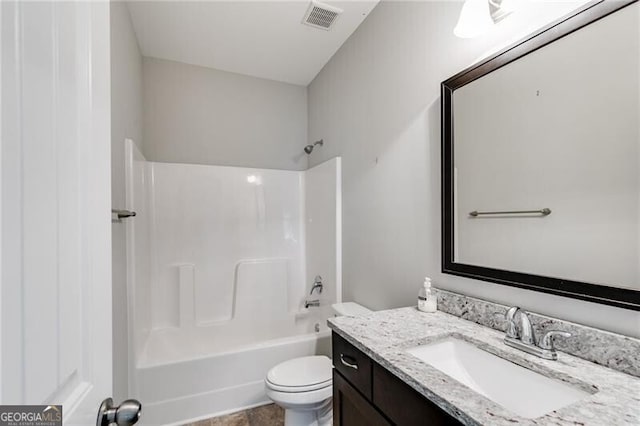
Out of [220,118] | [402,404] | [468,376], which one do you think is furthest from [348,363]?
[220,118]

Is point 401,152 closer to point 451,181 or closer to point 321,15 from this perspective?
point 451,181

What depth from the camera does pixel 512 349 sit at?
90cm

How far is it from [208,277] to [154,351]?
0.66 m

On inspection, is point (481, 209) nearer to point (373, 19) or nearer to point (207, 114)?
point (373, 19)

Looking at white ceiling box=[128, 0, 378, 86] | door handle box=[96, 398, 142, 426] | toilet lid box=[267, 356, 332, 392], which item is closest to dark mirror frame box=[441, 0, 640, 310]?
toilet lid box=[267, 356, 332, 392]

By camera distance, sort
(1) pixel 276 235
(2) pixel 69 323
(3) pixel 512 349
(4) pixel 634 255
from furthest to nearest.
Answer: (1) pixel 276 235, (3) pixel 512 349, (4) pixel 634 255, (2) pixel 69 323

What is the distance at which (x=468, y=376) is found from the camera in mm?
952

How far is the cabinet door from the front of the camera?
3.05 feet

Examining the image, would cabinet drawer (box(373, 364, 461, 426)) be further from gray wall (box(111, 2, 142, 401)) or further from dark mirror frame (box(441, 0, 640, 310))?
gray wall (box(111, 2, 142, 401))

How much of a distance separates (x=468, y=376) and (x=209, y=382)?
1.69 meters

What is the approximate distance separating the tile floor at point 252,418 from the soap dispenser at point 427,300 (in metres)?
1.30

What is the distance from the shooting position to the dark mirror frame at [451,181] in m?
0.79

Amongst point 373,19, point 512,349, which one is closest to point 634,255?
point 512,349

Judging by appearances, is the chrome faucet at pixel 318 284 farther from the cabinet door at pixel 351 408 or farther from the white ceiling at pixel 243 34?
the white ceiling at pixel 243 34
